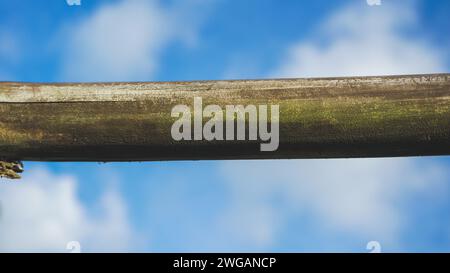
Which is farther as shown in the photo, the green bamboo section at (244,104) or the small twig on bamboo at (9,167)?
the small twig on bamboo at (9,167)

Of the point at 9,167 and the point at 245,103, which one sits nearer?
the point at 245,103

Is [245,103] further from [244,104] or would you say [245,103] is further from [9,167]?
[9,167]

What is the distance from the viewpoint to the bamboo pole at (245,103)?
1.45 m

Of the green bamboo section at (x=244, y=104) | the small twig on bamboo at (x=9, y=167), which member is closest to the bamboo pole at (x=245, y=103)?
the green bamboo section at (x=244, y=104)

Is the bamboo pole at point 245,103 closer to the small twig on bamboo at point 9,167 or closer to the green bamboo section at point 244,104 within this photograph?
the green bamboo section at point 244,104

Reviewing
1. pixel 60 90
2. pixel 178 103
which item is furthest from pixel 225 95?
pixel 60 90

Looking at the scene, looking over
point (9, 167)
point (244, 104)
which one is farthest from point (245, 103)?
point (9, 167)

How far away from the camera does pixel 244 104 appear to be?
1458mm

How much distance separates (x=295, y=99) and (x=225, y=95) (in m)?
0.19

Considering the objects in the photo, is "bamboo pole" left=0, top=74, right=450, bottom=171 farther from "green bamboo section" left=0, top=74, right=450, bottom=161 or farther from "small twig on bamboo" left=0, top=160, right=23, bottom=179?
"small twig on bamboo" left=0, top=160, right=23, bottom=179

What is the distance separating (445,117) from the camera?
1450 millimetres

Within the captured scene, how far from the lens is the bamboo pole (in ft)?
4.75

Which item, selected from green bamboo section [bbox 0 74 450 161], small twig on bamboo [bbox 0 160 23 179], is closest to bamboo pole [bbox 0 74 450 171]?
green bamboo section [bbox 0 74 450 161]
